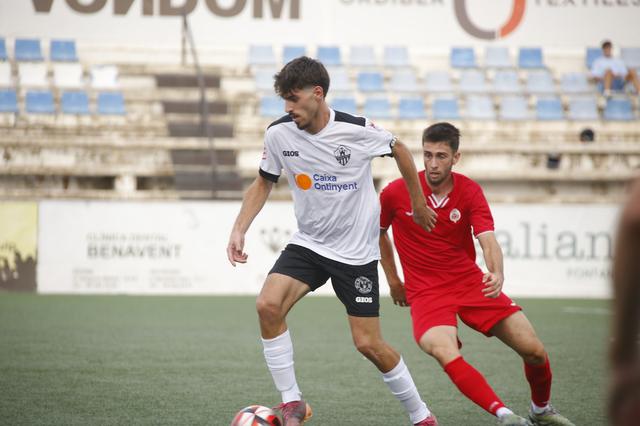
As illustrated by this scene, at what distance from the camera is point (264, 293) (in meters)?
5.18

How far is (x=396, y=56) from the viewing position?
21.8 meters

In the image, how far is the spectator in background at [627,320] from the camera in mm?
1971

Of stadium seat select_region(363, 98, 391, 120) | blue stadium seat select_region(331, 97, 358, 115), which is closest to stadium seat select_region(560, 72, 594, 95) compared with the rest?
stadium seat select_region(363, 98, 391, 120)

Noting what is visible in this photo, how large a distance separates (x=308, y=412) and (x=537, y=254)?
11.3 meters

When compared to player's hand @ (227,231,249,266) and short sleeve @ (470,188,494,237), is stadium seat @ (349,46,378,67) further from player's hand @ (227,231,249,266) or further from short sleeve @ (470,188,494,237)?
player's hand @ (227,231,249,266)

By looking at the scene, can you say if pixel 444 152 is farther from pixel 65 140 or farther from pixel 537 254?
pixel 65 140

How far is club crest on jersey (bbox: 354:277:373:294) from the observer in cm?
526

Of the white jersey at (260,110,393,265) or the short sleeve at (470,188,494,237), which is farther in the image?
the short sleeve at (470,188,494,237)

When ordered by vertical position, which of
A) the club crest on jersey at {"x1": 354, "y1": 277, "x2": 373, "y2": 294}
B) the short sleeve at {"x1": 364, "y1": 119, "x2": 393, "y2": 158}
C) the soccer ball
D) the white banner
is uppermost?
the white banner

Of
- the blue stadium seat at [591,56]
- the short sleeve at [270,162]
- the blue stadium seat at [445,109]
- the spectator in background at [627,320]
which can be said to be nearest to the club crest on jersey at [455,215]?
the short sleeve at [270,162]

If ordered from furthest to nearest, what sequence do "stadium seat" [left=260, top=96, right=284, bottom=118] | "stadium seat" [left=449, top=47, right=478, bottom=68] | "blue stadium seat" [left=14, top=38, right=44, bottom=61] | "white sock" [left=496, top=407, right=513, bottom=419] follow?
"stadium seat" [left=449, top=47, right=478, bottom=68]
"blue stadium seat" [left=14, top=38, right=44, bottom=61]
"stadium seat" [left=260, top=96, right=284, bottom=118]
"white sock" [left=496, top=407, right=513, bottom=419]

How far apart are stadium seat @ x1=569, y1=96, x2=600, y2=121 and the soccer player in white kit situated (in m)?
15.8

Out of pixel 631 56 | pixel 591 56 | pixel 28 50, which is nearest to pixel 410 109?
pixel 591 56

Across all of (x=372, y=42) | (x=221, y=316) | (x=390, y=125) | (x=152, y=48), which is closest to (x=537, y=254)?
(x=390, y=125)
